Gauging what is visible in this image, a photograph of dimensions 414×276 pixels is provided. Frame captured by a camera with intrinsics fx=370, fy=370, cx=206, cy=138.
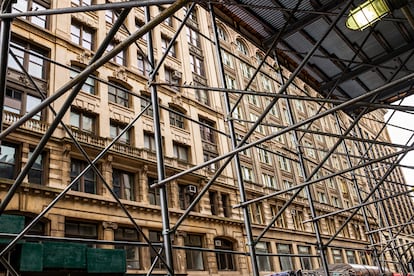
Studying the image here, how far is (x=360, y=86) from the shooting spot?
1055cm

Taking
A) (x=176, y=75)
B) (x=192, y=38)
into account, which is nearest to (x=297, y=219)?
(x=176, y=75)

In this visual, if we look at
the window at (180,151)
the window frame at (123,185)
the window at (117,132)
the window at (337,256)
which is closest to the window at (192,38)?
the window at (180,151)

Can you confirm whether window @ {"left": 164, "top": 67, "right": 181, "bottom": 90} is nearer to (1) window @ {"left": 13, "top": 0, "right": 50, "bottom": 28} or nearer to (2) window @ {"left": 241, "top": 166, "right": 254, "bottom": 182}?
(2) window @ {"left": 241, "top": 166, "right": 254, "bottom": 182}

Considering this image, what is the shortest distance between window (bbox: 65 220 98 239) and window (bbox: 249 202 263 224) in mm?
15201

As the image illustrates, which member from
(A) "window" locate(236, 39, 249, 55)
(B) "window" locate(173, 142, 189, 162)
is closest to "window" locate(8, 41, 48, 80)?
(B) "window" locate(173, 142, 189, 162)

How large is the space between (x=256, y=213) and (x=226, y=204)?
379cm

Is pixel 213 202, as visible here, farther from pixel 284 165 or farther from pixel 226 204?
pixel 284 165

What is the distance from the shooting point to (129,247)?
21062 millimetres

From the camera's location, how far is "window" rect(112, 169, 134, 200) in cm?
2184

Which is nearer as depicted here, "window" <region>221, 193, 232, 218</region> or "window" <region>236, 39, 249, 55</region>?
"window" <region>221, 193, 232, 218</region>

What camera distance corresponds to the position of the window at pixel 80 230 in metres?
18.6

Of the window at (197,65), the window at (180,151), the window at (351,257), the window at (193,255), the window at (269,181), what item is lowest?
the window at (351,257)

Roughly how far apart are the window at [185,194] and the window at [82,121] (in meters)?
7.85

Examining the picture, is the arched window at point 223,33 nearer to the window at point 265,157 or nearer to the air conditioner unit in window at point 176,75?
the air conditioner unit in window at point 176,75
